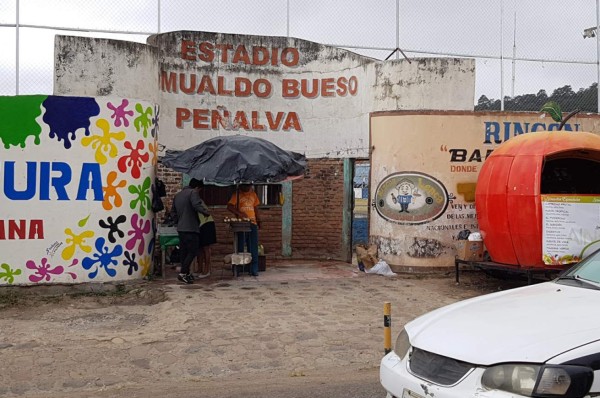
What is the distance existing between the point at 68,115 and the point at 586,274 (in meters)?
7.89

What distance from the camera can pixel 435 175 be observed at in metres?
11.8

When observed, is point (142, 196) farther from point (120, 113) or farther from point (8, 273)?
point (8, 273)

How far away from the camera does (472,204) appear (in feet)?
39.0

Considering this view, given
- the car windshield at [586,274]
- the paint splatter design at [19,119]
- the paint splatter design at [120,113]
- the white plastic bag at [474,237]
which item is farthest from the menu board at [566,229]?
the paint splatter design at [19,119]

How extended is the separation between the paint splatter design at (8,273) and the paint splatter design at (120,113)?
276cm

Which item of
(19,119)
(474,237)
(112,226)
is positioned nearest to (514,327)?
(474,237)

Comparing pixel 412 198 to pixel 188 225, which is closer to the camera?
pixel 188 225

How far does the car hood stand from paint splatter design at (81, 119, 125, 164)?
6.96m

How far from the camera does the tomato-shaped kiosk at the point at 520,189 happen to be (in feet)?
31.6

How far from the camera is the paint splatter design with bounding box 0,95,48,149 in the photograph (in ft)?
31.4

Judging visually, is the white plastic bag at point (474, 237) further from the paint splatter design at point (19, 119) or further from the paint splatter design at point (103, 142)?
the paint splatter design at point (19, 119)

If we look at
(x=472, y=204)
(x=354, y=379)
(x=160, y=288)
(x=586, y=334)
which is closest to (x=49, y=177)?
(x=160, y=288)

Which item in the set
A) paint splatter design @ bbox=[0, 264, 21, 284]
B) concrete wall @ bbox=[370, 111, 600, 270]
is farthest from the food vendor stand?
paint splatter design @ bbox=[0, 264, 21, 284]

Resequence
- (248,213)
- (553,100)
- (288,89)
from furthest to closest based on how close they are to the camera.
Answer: (553,100)
(288,89)
(248,213)
